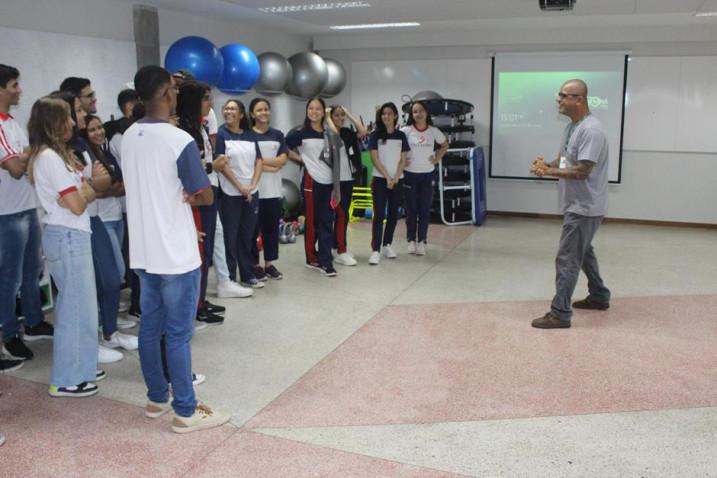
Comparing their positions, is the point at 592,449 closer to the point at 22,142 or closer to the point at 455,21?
the point at 22,142

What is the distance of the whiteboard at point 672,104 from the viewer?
8320 mm

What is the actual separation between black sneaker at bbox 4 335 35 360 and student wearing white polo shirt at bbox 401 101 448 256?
12.6ft

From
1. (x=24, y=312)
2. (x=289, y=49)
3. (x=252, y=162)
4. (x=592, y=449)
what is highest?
(x=289, y=49)

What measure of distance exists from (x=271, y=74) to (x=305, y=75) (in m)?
0.56

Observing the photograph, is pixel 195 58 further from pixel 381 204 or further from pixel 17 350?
pixel 17 350

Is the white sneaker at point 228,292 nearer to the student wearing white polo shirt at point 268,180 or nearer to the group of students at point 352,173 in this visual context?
the student wearing white polo shirt at point 268,180

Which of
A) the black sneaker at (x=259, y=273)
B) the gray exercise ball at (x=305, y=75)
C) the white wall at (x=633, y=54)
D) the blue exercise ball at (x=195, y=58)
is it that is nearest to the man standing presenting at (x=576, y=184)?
the black sneaker at (x=259, y=273)

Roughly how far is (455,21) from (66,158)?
606cm

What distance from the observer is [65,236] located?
310 cm

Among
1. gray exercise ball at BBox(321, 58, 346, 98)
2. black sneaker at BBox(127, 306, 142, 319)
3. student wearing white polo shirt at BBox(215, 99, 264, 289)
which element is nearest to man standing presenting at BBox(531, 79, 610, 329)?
student wearing white polo shirt at BBox(215, 99, 264, 289)

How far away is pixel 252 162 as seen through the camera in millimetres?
5207

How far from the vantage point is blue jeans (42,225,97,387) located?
3.12 metres

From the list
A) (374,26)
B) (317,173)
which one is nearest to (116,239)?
(317,173)

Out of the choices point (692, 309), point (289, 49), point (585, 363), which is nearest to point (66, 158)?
point (585, 363)
